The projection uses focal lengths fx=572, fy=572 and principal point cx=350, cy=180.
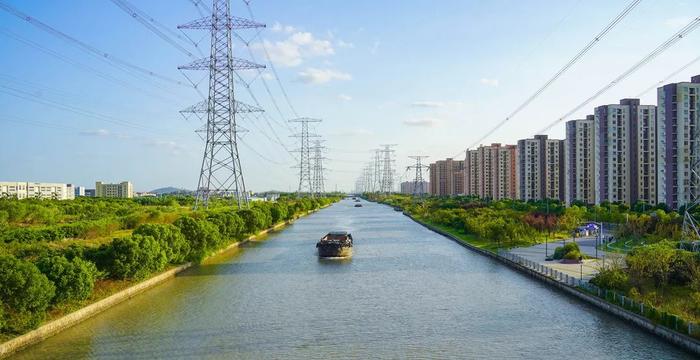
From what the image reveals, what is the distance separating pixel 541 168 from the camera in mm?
77312

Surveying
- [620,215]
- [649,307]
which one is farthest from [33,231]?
[620,215]

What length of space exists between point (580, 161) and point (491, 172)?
41070 mm

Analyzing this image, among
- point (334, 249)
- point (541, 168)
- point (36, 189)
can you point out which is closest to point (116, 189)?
point (36, 189)

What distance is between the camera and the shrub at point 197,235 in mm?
24172

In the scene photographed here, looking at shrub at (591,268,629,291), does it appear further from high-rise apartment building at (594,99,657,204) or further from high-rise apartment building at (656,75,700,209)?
high-rise apartment building at (594,99,657,204)

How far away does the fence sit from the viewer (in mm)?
12109

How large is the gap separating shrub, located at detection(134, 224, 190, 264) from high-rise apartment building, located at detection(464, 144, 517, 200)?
66950 millimetres

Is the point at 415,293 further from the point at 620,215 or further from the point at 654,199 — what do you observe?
the point at 654,199

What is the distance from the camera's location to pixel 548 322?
49.2ft

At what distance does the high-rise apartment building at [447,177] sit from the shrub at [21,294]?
122 metres

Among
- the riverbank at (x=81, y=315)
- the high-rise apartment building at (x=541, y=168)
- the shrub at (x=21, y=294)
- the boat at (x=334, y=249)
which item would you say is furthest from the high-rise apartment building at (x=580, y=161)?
the shrub at (x=21, y=294)

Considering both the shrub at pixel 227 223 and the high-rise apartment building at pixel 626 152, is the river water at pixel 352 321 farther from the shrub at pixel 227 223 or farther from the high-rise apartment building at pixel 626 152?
the high-rise apartment building at pixel 626 152

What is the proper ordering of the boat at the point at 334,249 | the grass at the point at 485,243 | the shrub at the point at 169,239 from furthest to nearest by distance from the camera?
the grass at the point at 485,243
the boat at the point at 334,249
the shrub at the point at 169,239

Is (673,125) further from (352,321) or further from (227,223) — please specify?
(352,321)
